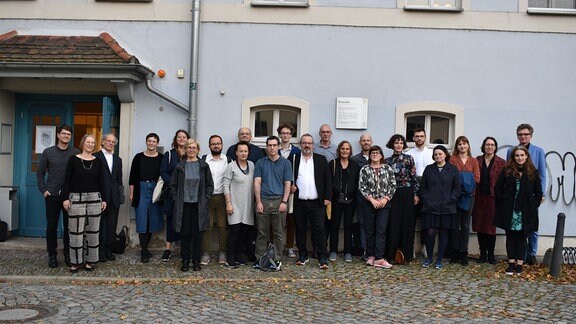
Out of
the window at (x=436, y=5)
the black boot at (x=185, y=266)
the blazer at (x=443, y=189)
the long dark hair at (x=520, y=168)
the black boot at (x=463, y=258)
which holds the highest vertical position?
the window at (x=436, y=5)

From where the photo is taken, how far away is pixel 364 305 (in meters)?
6.35

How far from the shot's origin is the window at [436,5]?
9.35m

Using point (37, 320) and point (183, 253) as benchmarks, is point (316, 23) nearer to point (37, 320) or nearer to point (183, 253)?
point (183, 253)

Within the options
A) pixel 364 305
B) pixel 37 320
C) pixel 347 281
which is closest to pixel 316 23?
pixel 347 281

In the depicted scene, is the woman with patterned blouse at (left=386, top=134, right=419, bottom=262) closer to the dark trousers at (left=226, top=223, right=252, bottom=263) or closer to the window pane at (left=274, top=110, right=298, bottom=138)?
the window pane at (left=274, top=110, right=298, bottom=138)

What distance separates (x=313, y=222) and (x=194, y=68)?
3.29 m

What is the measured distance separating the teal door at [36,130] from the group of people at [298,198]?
193 centimetres

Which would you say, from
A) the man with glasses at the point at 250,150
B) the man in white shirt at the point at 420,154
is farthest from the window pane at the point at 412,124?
the man with glasses at the point at 250,150

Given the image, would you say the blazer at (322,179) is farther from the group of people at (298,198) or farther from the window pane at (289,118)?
the window pane at (289,118)

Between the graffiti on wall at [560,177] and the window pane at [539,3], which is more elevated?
the window pane at [539,3]

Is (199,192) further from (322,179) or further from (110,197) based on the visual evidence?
(322,179)

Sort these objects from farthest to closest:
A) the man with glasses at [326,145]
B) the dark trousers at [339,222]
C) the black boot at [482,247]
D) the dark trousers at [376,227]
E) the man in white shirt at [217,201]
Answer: the man with glasses at [326,145] < the black boot at [482,247] < the dark trousers at [339,222] < the dark trousers at [376,227] < the man in white shirt at [217,201]

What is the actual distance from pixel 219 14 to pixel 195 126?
1.94 m

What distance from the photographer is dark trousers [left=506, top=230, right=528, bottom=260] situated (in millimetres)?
7973
